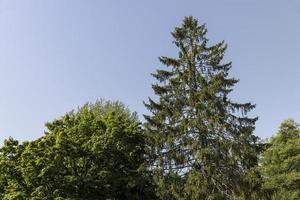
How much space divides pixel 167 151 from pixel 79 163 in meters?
6.04

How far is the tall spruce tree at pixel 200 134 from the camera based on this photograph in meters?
25.7

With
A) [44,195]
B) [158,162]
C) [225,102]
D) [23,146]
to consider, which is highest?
[225,102]

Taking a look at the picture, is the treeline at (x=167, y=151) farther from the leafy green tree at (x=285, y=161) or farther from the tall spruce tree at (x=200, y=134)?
the leafy green tree at (x=285, y=161)

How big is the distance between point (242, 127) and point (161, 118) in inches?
217

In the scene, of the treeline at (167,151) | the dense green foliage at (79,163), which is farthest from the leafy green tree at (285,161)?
the dense green foliage at (79,163)

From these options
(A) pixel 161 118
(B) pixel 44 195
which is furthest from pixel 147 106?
(B) pixel 44 195

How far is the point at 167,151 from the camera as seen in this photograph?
2727 cm

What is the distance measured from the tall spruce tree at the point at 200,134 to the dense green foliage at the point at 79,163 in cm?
229

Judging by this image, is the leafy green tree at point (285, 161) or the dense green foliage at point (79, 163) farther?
the leafy green tree at point (285, 161)

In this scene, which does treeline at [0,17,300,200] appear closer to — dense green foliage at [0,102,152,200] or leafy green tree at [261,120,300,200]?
dense green foliage at [0,102,152,200]

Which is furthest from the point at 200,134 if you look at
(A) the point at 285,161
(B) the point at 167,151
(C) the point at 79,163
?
(A) the point at 285,161

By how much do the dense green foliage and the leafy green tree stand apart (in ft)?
58.3

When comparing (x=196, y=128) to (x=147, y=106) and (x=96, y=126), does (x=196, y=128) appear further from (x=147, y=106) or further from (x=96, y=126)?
(x=96, y=126)

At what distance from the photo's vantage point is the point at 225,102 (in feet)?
90.2
